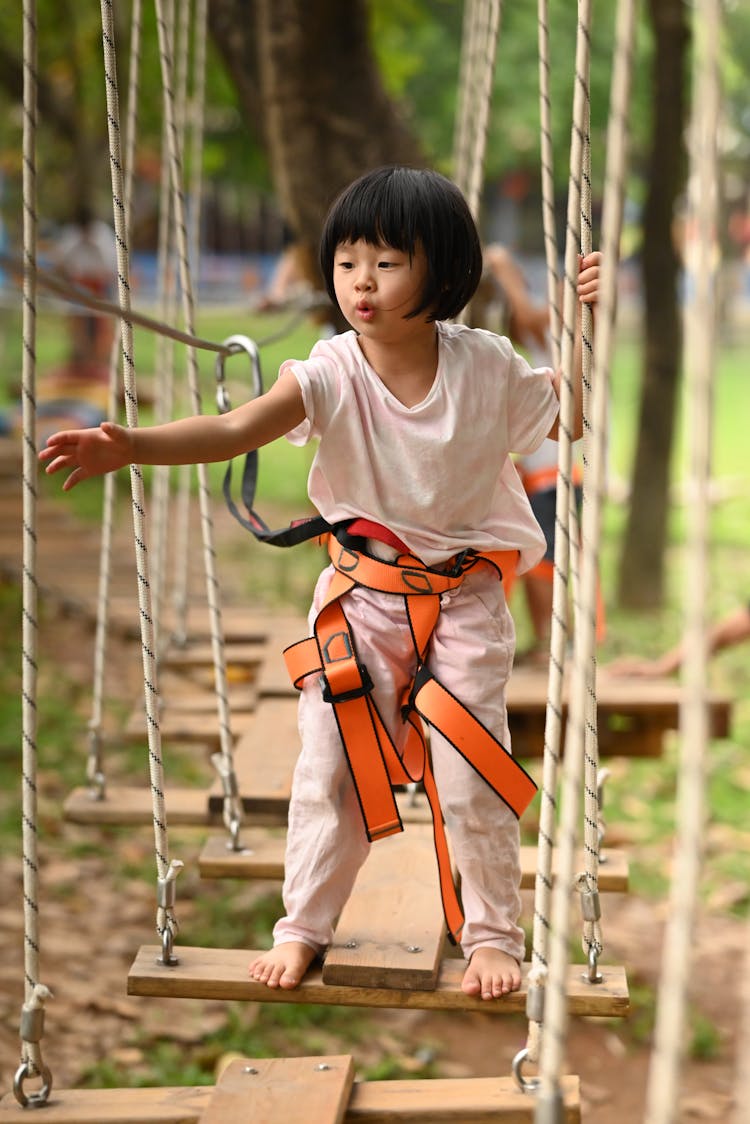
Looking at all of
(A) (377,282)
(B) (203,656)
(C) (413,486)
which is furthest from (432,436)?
(B) (203,656)

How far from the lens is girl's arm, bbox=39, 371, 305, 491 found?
1.62 meters

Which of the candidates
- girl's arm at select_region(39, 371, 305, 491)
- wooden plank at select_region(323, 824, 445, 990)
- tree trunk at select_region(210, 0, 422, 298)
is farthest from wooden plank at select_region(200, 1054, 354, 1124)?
tree trunk at select_region(210, 0, 422, 298)

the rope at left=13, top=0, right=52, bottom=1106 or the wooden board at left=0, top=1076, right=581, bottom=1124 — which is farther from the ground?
the rope at left=13, top=0, right=52, bottom=1106

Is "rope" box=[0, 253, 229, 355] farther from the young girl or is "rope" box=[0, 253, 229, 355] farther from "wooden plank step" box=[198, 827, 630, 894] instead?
"wooden plank step" box=[198, 827, 630, 894]

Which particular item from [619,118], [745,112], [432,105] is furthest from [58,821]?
[745,112]

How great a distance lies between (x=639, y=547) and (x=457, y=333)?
18.4 feet

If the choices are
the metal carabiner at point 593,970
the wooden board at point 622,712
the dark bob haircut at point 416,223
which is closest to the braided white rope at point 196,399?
the dark bob haircut at point 416,223

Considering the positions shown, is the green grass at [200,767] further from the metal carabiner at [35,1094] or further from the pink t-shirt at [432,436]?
the metal carabiner at [35,1094]

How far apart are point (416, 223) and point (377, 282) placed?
91mm

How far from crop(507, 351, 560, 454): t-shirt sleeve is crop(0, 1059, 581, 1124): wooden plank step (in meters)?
0.88

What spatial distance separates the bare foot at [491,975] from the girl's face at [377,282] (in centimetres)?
88

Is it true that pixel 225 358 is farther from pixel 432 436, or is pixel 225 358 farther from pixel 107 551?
pixel 107 551

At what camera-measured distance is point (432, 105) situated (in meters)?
15.5

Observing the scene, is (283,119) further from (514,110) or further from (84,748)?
(514,110)
